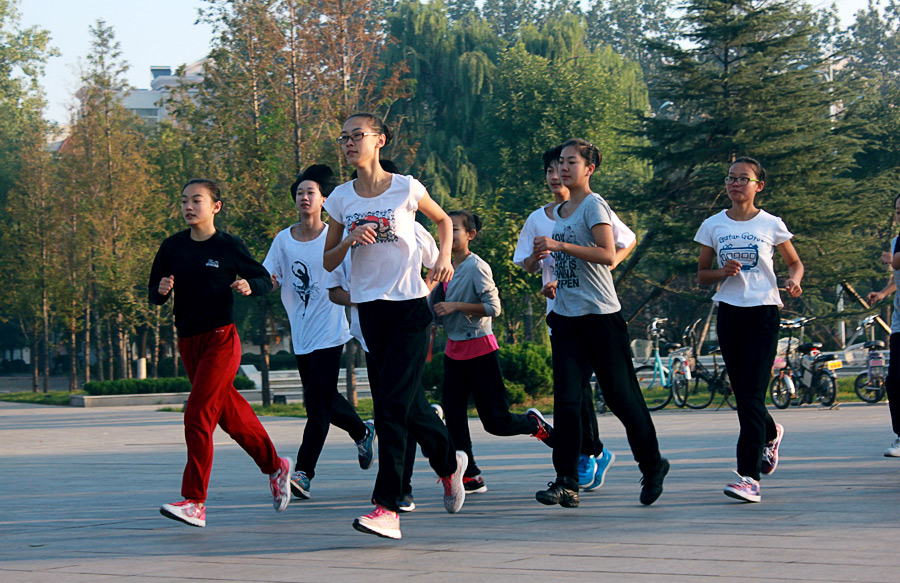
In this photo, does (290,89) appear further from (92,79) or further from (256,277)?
(256,277)

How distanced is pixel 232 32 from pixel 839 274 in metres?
15.0

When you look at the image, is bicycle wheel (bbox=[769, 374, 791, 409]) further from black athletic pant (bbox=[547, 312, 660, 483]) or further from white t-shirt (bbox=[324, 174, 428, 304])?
white t-shirt (bbox=[324, 174, 428, 304])

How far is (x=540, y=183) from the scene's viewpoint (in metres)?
43.2

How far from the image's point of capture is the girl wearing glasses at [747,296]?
20.9 ft

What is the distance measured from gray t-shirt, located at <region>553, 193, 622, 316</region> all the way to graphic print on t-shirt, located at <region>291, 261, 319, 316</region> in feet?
6.43

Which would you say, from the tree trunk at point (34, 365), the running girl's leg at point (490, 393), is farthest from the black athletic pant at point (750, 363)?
the tree trunk at point (34, 365)

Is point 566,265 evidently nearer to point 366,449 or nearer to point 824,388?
point 366,449

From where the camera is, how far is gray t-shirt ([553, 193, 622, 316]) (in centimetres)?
620

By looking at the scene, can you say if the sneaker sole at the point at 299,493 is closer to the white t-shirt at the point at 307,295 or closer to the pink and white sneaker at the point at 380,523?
the white t-shirt at the point at 307,295

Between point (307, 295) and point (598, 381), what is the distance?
92.3 inches

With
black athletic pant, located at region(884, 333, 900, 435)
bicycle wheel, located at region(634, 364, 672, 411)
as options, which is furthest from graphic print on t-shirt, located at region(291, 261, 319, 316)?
bicycle wheel, located at region(634, 364, 672, 411)

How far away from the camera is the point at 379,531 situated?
197 inches

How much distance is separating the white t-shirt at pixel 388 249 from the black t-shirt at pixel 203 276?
95cm

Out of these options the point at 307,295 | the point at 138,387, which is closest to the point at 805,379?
the point at 307,295
